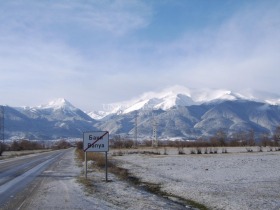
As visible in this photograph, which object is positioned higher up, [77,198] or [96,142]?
[96,142]

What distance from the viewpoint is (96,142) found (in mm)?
24781

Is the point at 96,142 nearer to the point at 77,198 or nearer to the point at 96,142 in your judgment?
the point at 96,142

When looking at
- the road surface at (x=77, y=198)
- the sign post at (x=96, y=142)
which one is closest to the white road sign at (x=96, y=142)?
the sign post at (x=96, y=142)

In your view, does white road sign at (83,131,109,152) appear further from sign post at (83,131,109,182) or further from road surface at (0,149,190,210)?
road surface at (0,149,190,210)

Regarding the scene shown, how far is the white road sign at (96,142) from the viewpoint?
24.6 meters

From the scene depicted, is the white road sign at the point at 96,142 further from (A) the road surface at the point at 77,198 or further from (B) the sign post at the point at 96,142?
(A) the road surface at the point at 77,198

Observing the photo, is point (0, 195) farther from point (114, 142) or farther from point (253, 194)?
point (114, 142)

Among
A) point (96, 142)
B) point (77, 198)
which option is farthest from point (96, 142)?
point (77, 198)

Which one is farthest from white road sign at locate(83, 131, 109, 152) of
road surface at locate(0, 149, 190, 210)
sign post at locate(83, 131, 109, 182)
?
road surface at locate(0, 149, 190, 210)

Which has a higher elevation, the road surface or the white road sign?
the white road sign

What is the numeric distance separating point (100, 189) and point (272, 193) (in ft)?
26.5

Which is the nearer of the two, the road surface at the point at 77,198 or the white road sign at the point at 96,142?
the road surface at the point at 77,198

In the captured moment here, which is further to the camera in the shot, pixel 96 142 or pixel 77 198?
pixel 96 142

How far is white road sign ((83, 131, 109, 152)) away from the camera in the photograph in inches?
969
